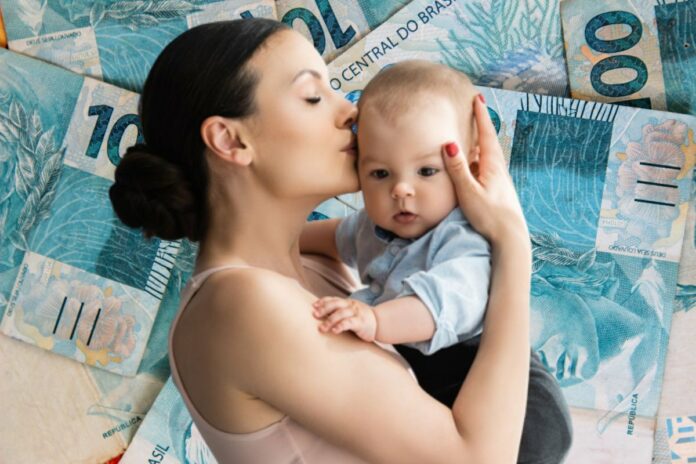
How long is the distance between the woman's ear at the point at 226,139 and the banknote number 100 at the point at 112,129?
4.33 feet

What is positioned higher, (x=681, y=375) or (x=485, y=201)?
(x=485, y=201)

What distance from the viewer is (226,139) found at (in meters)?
0.91

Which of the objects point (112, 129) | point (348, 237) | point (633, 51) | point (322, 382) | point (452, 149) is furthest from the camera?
point (112, 129)

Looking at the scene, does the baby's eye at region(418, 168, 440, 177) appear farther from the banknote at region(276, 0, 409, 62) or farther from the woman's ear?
the banknote at region(276, 0, 409, 62)

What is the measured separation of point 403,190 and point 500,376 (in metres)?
0.23

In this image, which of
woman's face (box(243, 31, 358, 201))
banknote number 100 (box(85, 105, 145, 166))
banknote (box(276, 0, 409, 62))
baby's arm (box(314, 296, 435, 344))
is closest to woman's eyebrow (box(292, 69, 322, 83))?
woman's face (box(243, 31, 358, 201))

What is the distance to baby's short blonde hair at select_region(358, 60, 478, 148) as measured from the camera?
0.96 m

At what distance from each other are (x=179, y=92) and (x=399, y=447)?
17.0 inches

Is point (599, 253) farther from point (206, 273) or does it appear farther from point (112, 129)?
point (206, 273)

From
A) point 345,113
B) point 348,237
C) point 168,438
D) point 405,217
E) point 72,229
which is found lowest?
point 168,438

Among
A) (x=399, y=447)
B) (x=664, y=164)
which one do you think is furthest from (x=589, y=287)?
(x=399, y=447)

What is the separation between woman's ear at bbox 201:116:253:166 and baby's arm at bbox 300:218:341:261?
10.4 inches

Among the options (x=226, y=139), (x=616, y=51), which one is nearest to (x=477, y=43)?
(x=616, y=51)

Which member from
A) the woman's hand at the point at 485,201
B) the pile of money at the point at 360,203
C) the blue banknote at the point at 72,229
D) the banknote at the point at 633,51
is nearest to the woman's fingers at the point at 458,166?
the woman's hand at the point at 485,201
